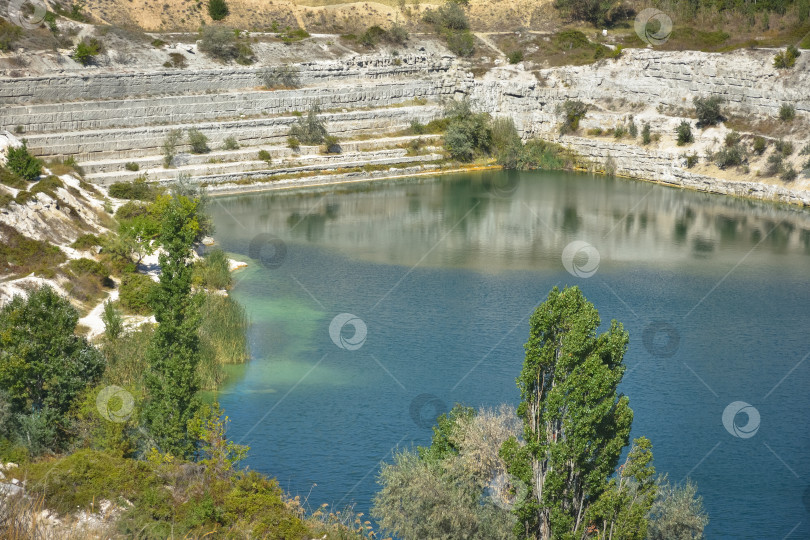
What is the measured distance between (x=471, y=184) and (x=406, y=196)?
5268 mm

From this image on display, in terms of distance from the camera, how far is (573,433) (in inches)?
663

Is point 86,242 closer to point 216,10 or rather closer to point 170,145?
point 170,145

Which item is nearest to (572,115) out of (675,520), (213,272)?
(213,272)

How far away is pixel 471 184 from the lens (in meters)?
58.5

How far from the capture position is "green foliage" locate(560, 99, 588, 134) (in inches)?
2557

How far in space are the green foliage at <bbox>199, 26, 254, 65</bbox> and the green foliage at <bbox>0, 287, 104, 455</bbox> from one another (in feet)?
134

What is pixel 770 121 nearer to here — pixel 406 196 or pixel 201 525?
pixel 406 196

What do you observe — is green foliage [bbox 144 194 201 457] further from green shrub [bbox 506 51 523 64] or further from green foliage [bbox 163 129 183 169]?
green shrub [bbox 506 51 523 64]

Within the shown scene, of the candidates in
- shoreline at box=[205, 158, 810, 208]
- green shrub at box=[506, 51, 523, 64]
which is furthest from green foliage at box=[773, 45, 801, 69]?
green shrub at box=[506, 51, 523, 64]

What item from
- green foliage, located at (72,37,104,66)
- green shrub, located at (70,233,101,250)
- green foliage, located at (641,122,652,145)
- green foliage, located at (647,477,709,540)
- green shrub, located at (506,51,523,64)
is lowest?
green foliage, located at (641,122,652,145)

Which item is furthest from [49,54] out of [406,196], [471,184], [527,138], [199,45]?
[527,138]

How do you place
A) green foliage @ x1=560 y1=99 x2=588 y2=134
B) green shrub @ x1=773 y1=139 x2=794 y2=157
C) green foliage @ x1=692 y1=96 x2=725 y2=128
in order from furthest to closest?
green foliage @ x1=560 y1=99 x2=588 y2=134, green foliage @ x1=692 y1=96 x2=725 y2=128, green shrub @ x1=773 y1=139 x2=794 y2=157

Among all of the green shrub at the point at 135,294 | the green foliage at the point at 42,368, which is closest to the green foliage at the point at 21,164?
the green shrub at the point at 135,294

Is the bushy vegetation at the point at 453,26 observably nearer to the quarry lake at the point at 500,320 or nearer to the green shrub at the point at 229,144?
the quarry lake at the point at 500,320
